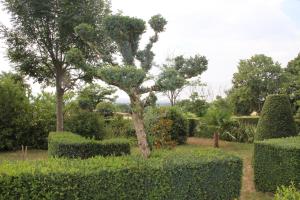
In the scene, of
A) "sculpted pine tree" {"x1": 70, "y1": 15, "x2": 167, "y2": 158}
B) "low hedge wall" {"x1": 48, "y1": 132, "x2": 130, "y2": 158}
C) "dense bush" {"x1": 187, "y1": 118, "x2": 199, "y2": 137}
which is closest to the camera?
"sculpted pine tree" {"x1": 70, "y1": 15, "x2": 167, "y2": 158}

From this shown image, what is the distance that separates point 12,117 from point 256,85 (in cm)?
3009

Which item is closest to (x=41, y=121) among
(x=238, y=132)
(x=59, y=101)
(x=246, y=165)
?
(x=59, y=101)

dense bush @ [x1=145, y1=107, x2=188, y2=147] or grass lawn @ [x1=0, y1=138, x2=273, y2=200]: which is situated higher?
dense bush @ [x1=145, y1=107, x2=188, y2=147]

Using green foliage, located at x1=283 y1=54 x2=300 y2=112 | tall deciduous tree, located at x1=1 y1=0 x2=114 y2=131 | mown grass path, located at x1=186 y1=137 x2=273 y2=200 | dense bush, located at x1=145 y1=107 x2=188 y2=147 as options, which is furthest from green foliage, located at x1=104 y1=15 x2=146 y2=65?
green foliage, located at x1=283 y1=54 x2=300 y2=112

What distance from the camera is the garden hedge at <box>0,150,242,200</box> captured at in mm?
6520

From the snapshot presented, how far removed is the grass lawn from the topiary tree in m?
1.40

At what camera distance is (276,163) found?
9.88 meters

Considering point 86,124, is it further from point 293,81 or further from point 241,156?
→ point 293,81

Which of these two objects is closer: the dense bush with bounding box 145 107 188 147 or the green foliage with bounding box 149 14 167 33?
the green foliage with bounding box 149 14 167 33

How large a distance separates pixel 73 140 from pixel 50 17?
27.5 ft

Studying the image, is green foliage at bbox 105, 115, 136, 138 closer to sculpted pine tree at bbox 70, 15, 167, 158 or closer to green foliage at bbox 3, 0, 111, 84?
green foliage at bbox 3, 0, 111, 84

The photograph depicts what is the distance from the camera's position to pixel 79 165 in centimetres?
718

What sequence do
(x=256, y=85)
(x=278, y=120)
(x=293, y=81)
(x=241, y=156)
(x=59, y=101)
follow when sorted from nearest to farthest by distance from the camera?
(x=278, y=120)
(x=241, y=156)
(x=59, y=101)
(x=293, y=81)
(x=256, y=85)

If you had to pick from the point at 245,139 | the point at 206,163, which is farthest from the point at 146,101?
the point at 245,139
